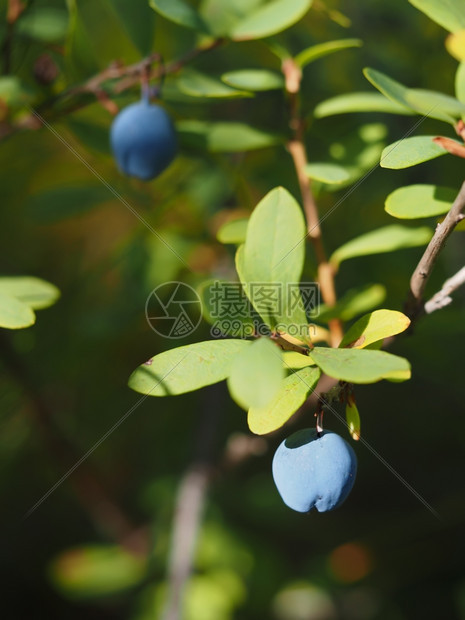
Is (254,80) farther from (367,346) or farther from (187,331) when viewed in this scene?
(187,331)

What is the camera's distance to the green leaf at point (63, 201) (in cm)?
117

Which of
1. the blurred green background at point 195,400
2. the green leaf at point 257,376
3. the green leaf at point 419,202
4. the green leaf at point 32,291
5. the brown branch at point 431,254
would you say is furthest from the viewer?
the blurred green background at point 195,400

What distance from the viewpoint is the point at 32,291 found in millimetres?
798

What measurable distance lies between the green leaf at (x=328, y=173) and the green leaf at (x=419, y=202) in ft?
0.30

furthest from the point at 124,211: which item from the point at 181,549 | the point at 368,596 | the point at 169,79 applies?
the point at 368,596

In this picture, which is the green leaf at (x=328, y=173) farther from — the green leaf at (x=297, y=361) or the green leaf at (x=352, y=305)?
the green leaf at (x=297, y=361)

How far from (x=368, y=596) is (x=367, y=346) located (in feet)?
3.35

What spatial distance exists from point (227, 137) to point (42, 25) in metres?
0.34

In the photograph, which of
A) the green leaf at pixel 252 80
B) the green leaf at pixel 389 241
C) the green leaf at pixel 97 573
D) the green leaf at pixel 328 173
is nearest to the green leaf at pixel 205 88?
the green leaf at pixel 252 80

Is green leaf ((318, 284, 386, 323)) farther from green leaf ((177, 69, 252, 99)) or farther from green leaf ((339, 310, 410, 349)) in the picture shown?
green leaf ((177, 69, 252, 99))

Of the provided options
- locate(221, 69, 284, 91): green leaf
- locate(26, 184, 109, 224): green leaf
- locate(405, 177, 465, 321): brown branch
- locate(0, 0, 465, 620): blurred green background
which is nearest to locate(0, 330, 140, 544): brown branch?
locate(0, 0, 465, 620): blurred green background

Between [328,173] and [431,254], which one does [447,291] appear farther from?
[328,173]

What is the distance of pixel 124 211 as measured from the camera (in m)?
1.65

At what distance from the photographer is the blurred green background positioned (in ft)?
3.71
